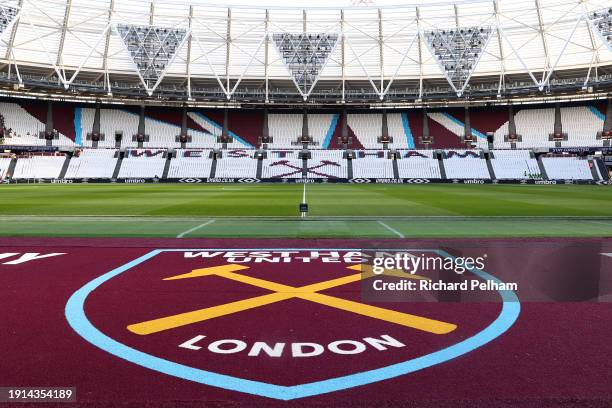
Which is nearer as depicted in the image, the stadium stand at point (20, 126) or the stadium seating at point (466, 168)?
the stadium stand at point (20, 126)

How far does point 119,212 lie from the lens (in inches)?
771

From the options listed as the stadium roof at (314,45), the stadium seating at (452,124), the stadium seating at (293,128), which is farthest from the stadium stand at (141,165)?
the stadium seating at (452,124)

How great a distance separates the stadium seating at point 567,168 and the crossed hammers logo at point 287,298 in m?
68.8

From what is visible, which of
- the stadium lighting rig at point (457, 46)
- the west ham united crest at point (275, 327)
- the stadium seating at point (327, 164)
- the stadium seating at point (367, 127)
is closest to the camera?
the west ham united crest at point (275, 327)

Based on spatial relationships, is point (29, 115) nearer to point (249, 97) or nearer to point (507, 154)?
point (249, 97)

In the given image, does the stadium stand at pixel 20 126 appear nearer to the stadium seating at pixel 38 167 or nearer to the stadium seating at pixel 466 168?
the stadium seating at pixel 38 167

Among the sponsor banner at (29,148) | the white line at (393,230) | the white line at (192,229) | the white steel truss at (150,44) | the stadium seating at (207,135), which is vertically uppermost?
the white steel truss at (150,44)

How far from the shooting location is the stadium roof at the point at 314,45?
59562 mm

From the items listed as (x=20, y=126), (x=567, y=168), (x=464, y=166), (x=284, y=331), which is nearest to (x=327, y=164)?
(x=464, y=166)

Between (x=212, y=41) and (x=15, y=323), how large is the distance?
6808 cm

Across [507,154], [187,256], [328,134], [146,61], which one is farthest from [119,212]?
[507,154]

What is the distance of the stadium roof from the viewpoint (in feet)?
195

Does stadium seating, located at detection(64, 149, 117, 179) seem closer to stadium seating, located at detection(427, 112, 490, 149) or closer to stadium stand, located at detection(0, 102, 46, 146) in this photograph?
stadium stand, located at detection(0, 102, 46, 146)

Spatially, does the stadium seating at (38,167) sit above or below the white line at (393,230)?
above
